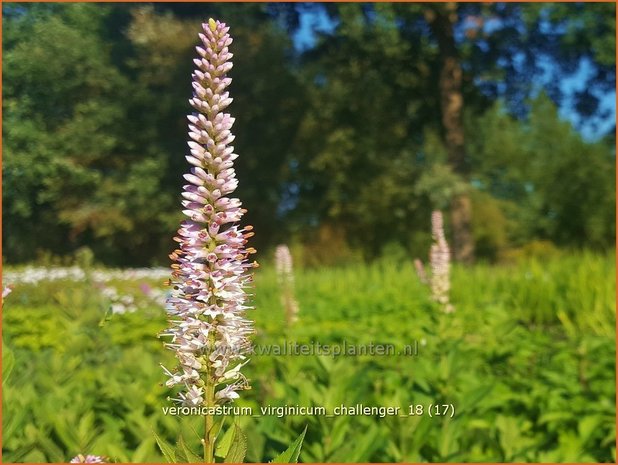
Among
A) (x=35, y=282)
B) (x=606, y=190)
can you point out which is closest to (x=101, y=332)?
(x=35, y=282)

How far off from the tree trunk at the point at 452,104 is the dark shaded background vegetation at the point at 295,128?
0.58m

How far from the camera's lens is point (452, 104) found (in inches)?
746

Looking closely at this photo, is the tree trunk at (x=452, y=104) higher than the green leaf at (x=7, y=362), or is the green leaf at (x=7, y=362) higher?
the tree trunk at (x=452, y=104)

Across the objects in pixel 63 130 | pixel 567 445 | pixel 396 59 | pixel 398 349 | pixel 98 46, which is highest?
pixel 98 46

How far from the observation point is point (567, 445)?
323cm

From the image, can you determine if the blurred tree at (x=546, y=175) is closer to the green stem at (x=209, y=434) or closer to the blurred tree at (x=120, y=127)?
the blurred tree at (x=120, y=127)

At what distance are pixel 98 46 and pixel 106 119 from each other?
10.7ft

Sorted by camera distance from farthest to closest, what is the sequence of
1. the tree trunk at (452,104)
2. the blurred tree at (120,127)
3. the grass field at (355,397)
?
the blurred tree at (120,127) < the tree trunk at (452,104) < the grass field at (355,397)

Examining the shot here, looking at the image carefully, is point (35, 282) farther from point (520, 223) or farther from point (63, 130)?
point (520, 223)

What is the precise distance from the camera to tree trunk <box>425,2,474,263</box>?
17.9 metres

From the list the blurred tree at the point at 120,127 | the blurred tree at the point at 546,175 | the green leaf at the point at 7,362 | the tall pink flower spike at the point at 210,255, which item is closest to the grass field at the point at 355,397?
the green leaf at the point at 7,362

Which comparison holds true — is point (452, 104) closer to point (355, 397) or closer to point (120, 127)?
point (120, 127)

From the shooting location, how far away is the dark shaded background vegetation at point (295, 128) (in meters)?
20.5

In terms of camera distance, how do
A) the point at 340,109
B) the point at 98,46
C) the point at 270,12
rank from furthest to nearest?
the point at 98,46
the point at 340,109
the point at 270,12
